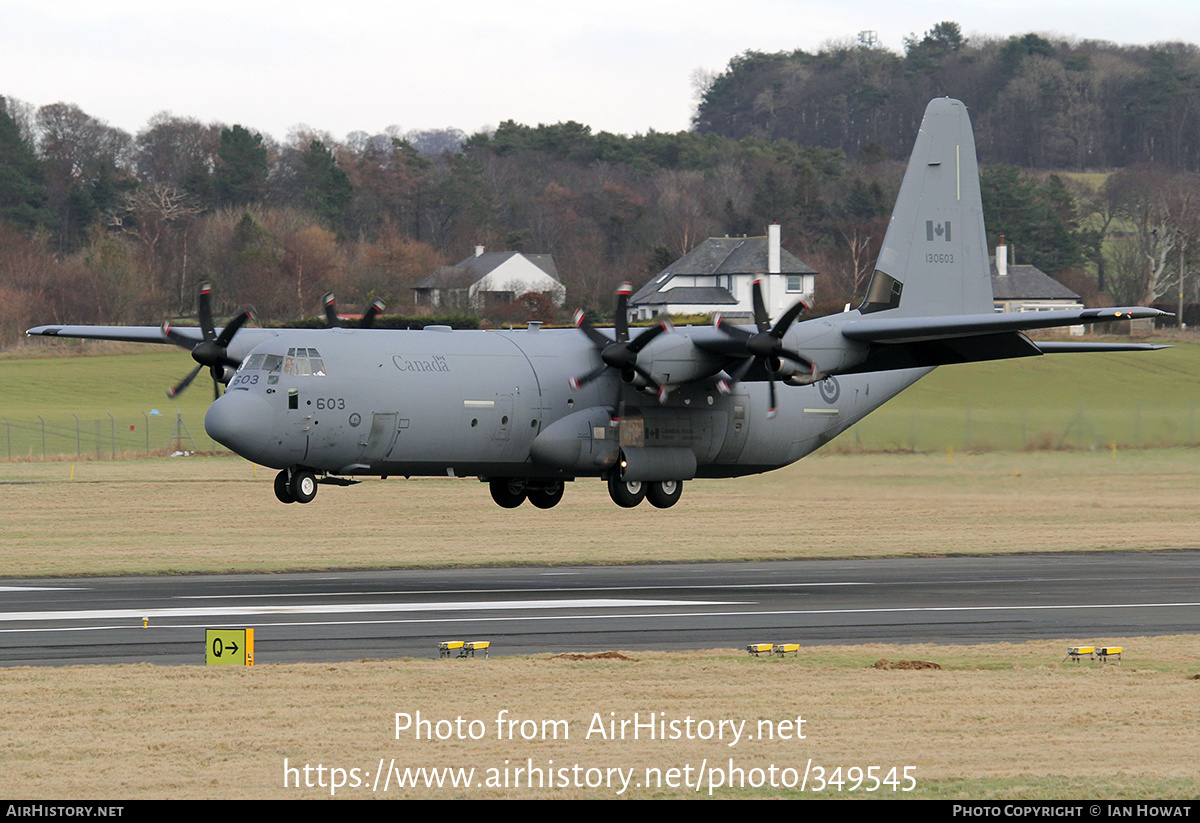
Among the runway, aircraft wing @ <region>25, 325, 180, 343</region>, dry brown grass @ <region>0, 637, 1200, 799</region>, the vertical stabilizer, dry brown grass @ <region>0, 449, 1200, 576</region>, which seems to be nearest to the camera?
dry brown grass @ <region>0, 637, 1200, 799</region>

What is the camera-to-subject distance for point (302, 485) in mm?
32906

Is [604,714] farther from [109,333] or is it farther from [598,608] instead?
[109,333]

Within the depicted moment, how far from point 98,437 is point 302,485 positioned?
162 ft

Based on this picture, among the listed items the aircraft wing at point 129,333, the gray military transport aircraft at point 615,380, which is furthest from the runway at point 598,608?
the aircraft wing at point 129,333

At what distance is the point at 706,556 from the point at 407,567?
8447mm

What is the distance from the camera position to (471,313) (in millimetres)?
101125

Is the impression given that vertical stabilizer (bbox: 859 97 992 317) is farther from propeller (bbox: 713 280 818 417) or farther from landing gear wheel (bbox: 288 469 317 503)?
landing gear wheel (bbox: 288 469 317 503)

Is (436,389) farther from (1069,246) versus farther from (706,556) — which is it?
(1069,246)

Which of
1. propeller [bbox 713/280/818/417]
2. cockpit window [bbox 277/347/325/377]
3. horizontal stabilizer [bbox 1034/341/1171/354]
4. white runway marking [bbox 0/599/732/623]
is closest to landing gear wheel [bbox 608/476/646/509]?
propeller [bbox 713/280/818/417]


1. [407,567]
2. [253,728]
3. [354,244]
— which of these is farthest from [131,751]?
[354,244]

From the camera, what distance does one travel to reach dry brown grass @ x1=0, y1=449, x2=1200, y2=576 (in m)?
41.3

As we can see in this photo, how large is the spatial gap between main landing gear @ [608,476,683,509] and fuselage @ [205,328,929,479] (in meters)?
0.52

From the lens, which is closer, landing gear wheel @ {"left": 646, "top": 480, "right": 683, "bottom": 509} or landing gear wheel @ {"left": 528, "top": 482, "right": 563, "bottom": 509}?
landing gear wheel @ {"left": 646, "top": 480, "right": 683, "bottom": 509}

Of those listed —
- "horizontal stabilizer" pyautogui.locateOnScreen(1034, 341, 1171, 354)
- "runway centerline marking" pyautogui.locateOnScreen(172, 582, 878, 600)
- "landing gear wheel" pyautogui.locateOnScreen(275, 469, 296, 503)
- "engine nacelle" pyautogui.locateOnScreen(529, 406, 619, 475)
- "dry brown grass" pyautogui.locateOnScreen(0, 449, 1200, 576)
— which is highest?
"horizontal stabilizer" pyautogui.locateOnScreen(1034, 341, 1171, 354)
